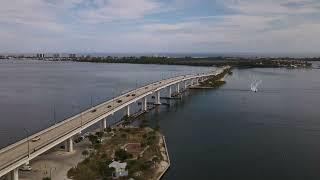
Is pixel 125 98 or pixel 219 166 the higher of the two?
pixel 125 98

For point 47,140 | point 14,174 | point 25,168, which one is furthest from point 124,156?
point 14,174

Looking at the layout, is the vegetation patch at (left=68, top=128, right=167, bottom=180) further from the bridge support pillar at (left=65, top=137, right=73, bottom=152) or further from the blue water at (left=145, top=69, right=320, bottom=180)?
the blue water at (left=145, top=69, right=320, bottom=180)

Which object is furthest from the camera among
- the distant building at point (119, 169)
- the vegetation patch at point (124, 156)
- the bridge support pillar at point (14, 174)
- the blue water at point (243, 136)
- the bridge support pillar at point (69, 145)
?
the bridge support pillar at point (69, 145)

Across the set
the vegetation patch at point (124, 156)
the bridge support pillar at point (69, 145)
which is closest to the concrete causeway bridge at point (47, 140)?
the bridge support pillar at point (69, 145)

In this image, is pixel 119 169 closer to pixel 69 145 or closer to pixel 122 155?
pixel 122 155

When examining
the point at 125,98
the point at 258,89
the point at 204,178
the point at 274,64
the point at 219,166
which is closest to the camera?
the point at 204,178

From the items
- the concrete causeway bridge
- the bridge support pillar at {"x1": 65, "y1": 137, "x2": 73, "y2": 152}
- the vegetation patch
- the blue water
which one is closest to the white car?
the concrete causeway bridge

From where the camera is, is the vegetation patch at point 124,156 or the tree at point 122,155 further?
the tree at point 122,155

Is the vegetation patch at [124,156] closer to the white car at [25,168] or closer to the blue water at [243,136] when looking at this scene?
the blue water at [243,136]

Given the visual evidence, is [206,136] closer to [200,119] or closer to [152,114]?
[200,119]

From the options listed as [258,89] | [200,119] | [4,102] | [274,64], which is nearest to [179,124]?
[200,119]

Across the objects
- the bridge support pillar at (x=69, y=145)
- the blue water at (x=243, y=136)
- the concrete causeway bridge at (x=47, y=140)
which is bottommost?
the blue water at (x=243, y=136)
